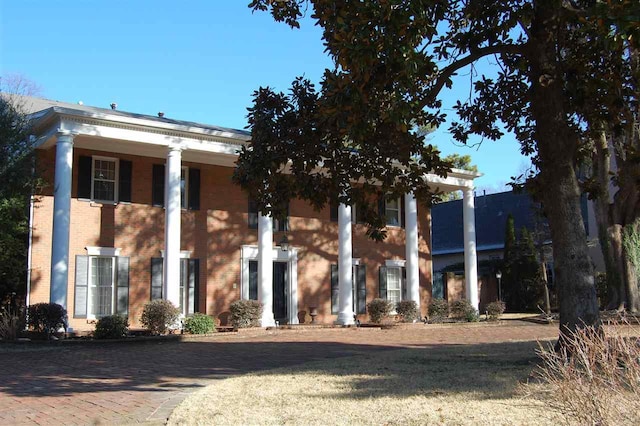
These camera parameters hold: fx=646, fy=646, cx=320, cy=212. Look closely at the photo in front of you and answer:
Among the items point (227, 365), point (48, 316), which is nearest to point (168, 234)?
point (48, 316)

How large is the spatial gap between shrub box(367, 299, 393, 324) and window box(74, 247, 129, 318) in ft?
28.5

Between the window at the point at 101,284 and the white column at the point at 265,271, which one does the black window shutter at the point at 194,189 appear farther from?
the window at the point at 101,284

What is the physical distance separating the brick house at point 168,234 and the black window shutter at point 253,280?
0.07 meters

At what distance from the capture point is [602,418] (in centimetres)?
Answer: 446

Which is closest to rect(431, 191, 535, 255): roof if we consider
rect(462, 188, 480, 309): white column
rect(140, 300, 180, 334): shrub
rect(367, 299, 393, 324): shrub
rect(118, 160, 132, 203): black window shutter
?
rect(462, 188, 480, 309): white column

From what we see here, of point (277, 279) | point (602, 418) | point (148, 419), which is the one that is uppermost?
point (277, 279)

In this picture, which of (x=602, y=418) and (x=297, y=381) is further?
(x=297, y=381)

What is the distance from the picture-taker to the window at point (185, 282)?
21278 millimetres

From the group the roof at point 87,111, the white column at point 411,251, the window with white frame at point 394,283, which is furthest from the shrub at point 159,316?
the window with white frame at point 394,283

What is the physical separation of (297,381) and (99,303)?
12525 millimetres

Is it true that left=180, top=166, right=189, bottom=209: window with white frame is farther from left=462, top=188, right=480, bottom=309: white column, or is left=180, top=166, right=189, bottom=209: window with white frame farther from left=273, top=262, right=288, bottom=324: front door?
left=462, top=188, right=480, bottom=309: white column

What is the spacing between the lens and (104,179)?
20703 millimetres

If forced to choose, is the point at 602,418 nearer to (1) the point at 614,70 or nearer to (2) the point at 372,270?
(1) the point at 614,70

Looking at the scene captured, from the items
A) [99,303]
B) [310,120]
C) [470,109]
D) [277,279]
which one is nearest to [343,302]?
[277,279]
